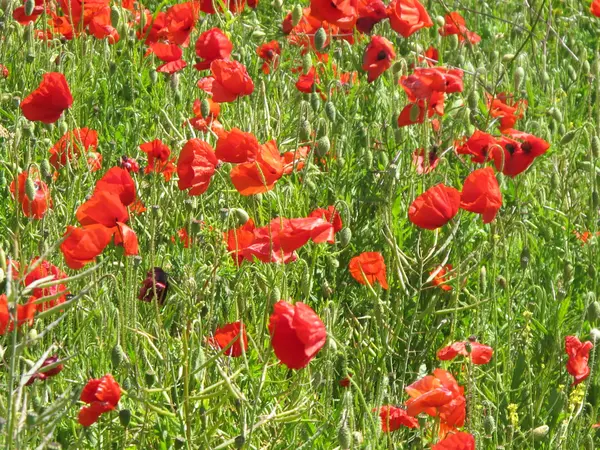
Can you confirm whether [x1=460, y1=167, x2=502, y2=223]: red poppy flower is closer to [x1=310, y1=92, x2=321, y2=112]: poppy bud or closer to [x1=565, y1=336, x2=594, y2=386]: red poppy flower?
[x1=565, y1=336, x2=594, y2=386]: red poppy flower

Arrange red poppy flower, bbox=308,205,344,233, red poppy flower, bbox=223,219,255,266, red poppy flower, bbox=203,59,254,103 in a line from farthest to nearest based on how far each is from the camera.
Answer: red poppy flower, bbox=203,59,254,103 → red poppy flower, bbox=223,219,255,266 → red poppy flower, bbox=308,205,344,233

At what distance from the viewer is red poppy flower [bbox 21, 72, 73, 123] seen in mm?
2713

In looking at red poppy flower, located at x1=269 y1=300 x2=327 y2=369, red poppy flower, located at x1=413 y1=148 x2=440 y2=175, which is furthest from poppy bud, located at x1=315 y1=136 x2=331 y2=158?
red poppy flower, located at x1=269 y1=300 x2=327 y2=369

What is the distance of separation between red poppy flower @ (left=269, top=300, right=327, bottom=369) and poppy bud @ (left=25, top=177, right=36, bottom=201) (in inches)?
30.0

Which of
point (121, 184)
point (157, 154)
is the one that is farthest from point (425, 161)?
point (121, 184)

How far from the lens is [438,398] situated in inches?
73.0

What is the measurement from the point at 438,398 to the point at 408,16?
1585 millimetres

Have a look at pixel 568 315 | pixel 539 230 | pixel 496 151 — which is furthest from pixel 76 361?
pixel 539 230

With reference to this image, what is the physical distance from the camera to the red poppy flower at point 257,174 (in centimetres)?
230

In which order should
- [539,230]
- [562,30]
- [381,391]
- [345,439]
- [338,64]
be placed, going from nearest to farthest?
[345,439]
[381,391]
[539,230]
[338,64]
[562,30]

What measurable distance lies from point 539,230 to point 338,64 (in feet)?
4.17

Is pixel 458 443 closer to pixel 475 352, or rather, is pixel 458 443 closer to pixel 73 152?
pixel 475 352

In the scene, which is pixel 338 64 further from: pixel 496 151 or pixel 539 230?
pixel 496 151

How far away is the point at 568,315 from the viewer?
286cm
